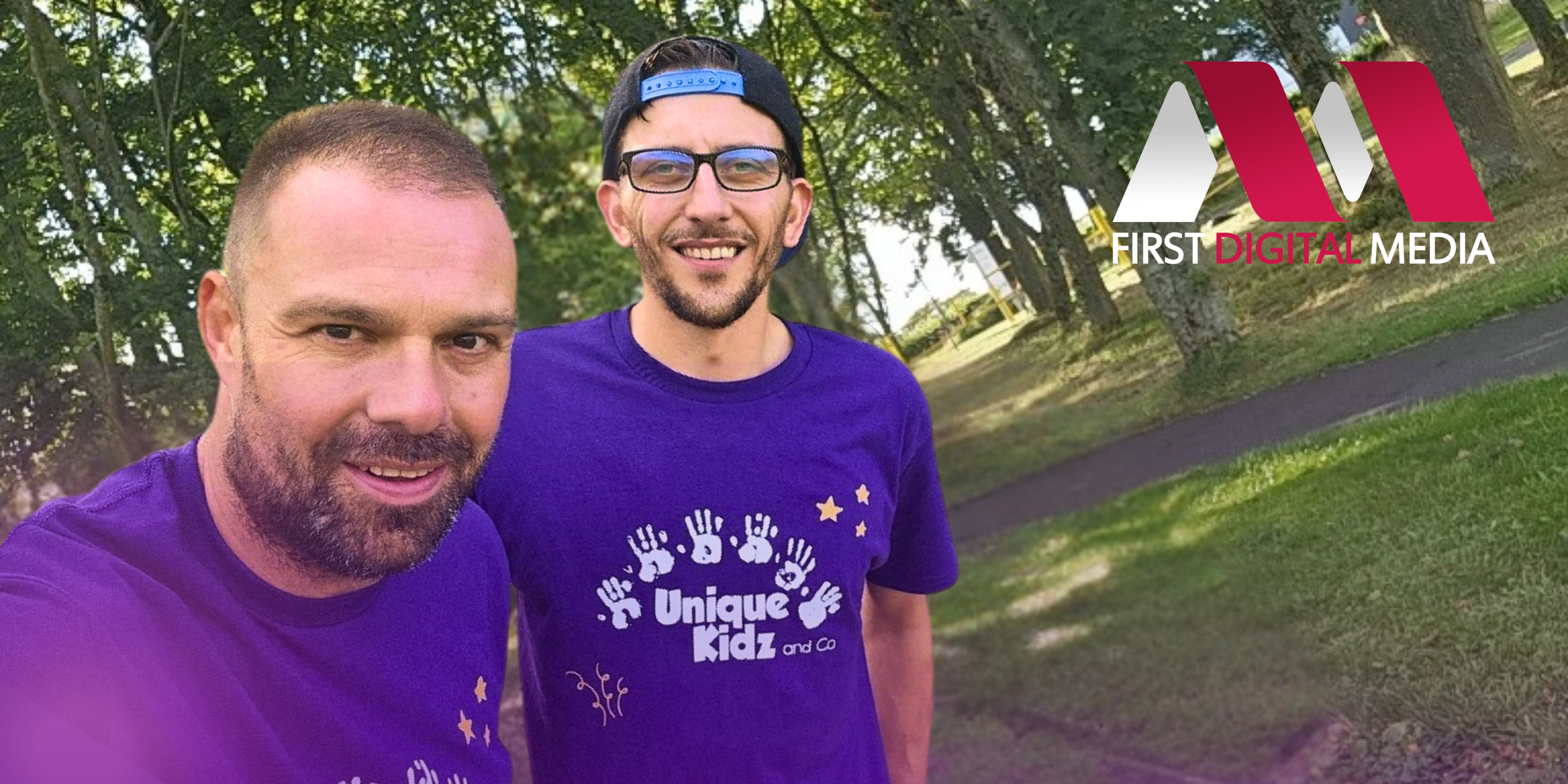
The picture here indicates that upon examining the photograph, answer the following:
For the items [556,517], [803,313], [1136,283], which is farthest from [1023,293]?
[556,517]

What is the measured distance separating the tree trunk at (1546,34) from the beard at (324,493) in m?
17.4

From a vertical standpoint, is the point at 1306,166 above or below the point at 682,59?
below

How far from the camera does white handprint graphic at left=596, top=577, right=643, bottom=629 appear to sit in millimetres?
1906

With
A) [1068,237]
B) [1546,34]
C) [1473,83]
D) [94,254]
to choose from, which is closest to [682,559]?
[94,254]

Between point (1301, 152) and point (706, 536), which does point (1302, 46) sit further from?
point (706, 536)

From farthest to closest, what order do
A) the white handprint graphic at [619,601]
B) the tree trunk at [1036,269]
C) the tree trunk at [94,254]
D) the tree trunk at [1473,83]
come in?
the tree trunk at [1036,269] → the tree trunk at [1473,83] → the tree trunk at [94,254] → the white handprint graphic at [619,601]

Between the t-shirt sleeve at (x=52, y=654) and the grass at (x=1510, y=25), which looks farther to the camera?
the grass at (x=1510, y=25)

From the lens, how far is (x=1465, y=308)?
7871 mm

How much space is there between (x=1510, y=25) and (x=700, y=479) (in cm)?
2194

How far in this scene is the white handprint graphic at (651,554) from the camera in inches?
75.3

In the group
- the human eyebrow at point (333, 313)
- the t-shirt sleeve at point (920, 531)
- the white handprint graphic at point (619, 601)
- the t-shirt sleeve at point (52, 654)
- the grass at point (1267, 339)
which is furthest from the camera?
the grass at point (1267, 339)

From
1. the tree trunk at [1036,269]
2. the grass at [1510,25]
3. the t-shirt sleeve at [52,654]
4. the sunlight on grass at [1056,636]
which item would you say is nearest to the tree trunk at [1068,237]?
the tree trunk at [1036,269]

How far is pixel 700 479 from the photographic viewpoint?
1963 mm

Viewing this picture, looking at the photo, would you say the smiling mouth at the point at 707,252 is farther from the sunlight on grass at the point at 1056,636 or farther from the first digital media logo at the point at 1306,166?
the first digital media logo at the point at 1306,166
